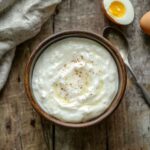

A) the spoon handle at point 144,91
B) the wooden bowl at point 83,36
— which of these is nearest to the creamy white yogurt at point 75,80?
the wooden bowl at point 83,36

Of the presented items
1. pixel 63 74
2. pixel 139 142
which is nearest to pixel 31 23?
pixel 63 74

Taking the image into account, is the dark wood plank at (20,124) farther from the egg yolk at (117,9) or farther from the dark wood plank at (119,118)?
the egg yolk at (117,9)

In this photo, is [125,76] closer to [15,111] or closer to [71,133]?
[71,133]

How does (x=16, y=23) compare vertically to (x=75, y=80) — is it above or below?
above

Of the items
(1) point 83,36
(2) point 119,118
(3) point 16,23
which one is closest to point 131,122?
(2) point 119,118

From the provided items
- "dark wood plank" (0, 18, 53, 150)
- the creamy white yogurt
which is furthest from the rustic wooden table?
the creamy white yogurt

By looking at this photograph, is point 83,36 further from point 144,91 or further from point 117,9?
point 144,91
